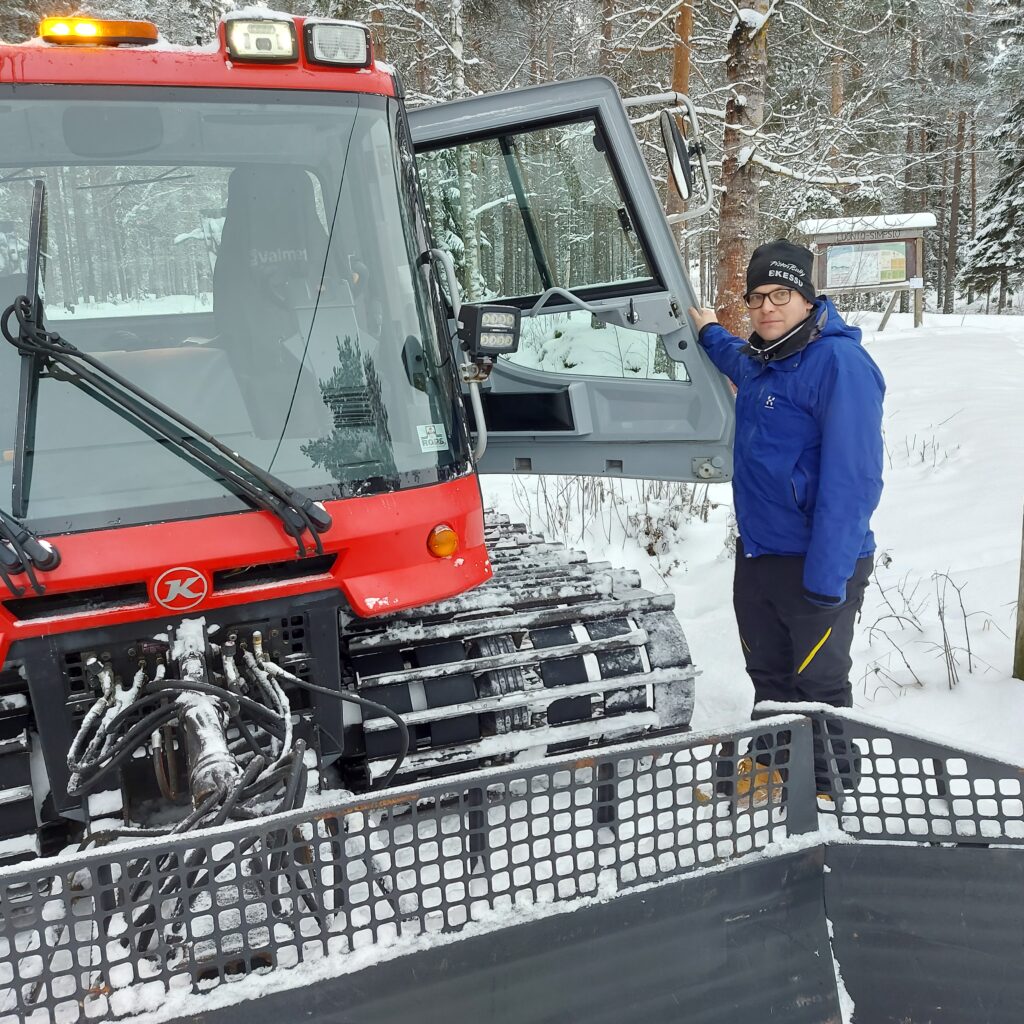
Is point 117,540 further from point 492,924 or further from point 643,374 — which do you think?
point 643,374

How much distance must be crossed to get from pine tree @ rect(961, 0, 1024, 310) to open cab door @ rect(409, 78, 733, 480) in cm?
2594

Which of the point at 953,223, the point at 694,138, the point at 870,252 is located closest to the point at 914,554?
the point at 694,138

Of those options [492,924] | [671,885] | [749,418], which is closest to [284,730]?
[492,924]

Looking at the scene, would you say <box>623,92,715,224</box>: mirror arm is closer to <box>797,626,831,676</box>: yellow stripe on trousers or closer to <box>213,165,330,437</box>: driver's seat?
<box>213,165,330,437</box>: driver's seat

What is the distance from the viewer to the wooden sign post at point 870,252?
1681 centimetres

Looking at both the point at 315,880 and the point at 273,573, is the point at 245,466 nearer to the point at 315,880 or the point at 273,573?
the point at 273,573

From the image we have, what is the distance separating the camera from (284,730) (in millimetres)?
2326

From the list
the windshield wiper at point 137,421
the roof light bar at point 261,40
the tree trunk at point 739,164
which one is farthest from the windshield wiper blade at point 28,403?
the tree trunk at point 739,164

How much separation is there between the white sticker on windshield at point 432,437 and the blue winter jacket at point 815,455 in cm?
107

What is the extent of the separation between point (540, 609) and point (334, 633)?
31.5 inches

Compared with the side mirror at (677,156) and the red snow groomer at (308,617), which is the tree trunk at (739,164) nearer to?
the side mirror at (677,156)

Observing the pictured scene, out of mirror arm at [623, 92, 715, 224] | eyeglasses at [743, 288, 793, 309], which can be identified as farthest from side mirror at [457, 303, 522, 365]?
mirror arm at [623, 92, 715, 224]

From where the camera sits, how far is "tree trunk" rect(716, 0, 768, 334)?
7688 millimetres

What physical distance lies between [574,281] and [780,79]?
17.9 m
